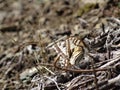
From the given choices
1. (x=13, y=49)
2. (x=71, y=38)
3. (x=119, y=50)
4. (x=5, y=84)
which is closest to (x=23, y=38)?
(x=13, y=49)

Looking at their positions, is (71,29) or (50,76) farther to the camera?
(71,29)

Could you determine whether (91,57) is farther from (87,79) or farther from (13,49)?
(13,49)

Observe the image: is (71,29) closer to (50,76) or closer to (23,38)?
(23,38)

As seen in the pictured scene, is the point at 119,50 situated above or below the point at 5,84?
above

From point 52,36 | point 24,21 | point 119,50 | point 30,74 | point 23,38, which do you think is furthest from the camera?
point 24,21

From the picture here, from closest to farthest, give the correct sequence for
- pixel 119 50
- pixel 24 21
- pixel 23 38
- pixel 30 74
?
pixel 119 50
pixel 30 74
pixel 23 38
pixel 24 21

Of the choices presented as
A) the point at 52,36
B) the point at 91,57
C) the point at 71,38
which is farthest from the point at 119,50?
the point at 52,36
